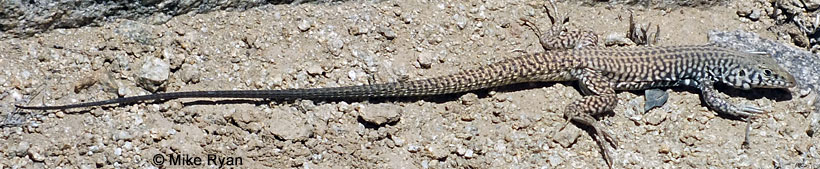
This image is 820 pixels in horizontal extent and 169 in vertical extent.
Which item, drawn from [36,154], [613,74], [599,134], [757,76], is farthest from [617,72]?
[36,154]

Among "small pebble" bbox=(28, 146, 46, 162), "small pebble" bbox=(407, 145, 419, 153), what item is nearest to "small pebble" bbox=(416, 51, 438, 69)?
"small pebble" bbox=(407, 145, 419, 153)

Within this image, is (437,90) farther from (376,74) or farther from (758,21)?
(758,21)

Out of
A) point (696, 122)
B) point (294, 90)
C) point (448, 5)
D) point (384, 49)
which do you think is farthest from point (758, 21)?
point (294, 90)

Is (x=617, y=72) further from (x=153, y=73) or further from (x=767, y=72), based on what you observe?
(x=153, y=73)

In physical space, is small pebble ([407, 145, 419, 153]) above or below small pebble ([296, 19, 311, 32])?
below

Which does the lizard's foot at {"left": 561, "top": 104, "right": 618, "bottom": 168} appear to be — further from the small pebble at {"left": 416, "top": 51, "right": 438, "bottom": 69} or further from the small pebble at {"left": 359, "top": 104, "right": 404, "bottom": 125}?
the small pebble at {"left": 359, "top": 104, "right": 404, "bottom": 125}

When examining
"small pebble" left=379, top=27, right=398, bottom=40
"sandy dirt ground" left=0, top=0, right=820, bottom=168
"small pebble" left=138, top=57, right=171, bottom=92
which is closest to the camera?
"sandy dirt ground" left=0, top=0, right=820, bottom=168
